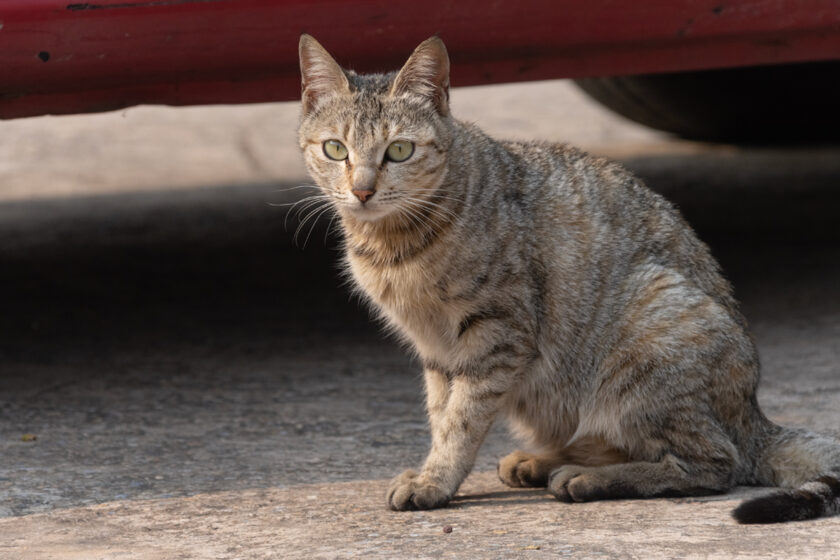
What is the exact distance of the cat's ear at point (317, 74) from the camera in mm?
3459

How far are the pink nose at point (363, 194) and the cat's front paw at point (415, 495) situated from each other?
2.55 feet

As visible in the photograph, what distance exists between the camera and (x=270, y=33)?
3883 mm

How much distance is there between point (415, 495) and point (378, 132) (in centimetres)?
101

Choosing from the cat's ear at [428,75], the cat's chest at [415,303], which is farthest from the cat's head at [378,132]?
the cat's chest at [415,303]

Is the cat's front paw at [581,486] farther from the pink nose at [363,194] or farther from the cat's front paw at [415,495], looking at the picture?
the pink nose at [363,194]

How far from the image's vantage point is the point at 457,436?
3293 millimetres

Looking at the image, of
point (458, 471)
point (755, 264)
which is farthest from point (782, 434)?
point (755, 264)

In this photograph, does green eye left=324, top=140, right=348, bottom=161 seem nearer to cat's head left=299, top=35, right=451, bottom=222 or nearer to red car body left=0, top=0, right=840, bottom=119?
cat's head left=299, top=35, right=451, bottom=222

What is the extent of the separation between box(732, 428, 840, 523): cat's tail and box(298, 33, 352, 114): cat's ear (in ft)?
5.24

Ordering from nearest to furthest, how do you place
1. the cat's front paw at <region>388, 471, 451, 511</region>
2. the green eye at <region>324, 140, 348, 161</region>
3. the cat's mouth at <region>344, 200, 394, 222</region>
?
the cat's front paw at <region>388, 471, 451, 511</region> → the cat's mouth at <region>344, 200, 394, 222</region> → the green eye at <region>324, 140, 348, 161</region>

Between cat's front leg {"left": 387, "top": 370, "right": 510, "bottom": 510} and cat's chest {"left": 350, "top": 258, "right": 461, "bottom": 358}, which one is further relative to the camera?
cat's chest {"left": 350, "top": 258, "right": 461, "bottom": 358}

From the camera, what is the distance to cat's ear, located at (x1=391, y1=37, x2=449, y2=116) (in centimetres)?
339

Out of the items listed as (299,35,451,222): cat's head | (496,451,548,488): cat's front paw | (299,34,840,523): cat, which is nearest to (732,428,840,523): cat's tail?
(299,34,840,523): cat

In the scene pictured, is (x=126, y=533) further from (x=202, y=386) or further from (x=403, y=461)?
(x=202, y=386)
